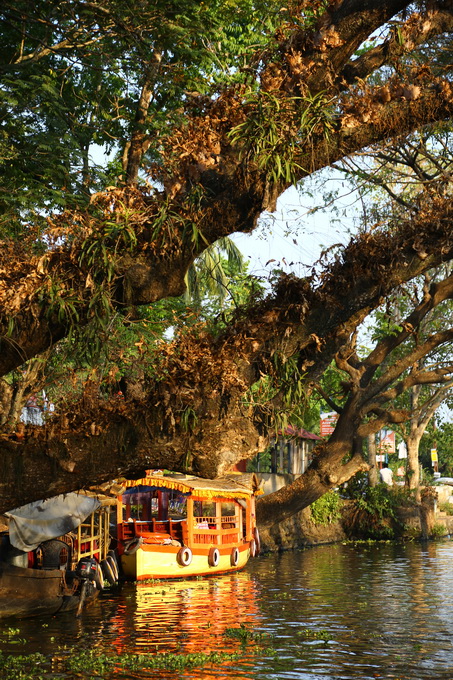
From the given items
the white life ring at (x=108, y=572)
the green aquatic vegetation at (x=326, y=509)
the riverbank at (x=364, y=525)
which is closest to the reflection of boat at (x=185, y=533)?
the white life ring at (x=108, y=572)

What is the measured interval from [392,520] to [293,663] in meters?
27.5

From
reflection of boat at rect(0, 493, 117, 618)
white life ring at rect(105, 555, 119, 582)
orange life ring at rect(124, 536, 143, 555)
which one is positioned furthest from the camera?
orange life ring at rect(124, 536, 143, 555)

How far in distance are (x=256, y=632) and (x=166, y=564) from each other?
9.22 meters

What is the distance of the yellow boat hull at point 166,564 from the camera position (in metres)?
21.9

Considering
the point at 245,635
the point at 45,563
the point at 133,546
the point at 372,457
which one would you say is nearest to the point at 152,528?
the point at 133,546

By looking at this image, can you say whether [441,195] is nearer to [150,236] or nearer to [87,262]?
[150,236]

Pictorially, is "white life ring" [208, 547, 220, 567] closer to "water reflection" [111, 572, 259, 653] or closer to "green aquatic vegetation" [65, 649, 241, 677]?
"water reflection" [111, 572, 259, 653]

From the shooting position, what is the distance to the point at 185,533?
23.8m

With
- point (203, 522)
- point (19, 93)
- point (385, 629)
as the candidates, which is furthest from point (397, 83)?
point (203, 522)

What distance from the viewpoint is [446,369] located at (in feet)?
79.2

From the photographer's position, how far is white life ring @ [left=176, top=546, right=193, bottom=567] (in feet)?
74.7

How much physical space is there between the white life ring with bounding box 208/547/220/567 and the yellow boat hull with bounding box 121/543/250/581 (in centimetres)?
3

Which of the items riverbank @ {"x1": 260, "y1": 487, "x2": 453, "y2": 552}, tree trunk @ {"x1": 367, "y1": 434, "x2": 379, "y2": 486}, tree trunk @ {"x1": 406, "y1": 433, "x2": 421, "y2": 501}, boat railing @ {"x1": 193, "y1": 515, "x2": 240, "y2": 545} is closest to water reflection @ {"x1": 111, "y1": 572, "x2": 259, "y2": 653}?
boat railing @ {"x1": 193, "y1": 515, "x2": 240, "y2": 545}

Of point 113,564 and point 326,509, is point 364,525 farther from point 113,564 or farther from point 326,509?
point 113,564
